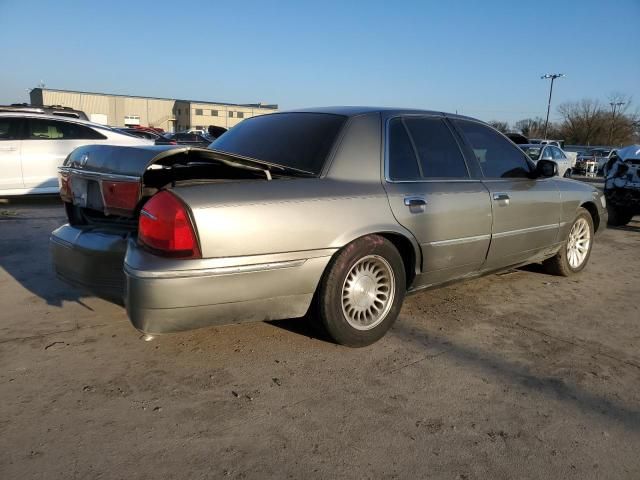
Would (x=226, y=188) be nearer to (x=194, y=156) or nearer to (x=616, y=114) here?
(x=194, y=156)

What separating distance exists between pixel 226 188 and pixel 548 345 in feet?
7.65

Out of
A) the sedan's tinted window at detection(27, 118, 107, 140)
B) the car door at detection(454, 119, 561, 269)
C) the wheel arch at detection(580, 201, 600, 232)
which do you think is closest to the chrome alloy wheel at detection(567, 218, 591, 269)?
the wheel arch at detection(580, 201, 600, 232)

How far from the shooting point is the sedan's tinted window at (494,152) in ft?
13.3

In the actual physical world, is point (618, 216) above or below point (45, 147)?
below

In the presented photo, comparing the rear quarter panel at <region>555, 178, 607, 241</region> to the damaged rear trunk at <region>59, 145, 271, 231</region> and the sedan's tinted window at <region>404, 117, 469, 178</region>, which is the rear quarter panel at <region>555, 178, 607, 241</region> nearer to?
the sedan's tinted window at <region>404, 117, 469, 178</region>

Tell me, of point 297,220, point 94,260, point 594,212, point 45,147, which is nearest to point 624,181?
point 594,212

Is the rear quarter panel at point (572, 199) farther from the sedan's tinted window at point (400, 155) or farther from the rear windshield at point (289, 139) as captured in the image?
the rear windshield at point (289, 139)

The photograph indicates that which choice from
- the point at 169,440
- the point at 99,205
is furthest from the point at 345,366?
the point at 99,205

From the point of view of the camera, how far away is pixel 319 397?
2623 millimetres

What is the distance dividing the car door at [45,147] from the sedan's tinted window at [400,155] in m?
6.50

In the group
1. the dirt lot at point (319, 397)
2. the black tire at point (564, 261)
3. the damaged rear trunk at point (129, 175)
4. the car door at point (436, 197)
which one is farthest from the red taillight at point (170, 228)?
the black tire at point (564, 261)

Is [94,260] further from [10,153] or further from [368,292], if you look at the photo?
[10,153]

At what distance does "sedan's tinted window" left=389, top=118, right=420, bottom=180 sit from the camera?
3355mm

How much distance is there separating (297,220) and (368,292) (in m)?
0.77
